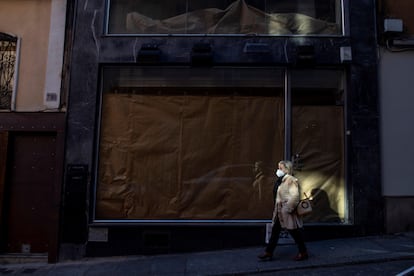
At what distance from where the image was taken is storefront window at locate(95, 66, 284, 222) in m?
8.83

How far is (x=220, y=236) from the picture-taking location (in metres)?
8.55

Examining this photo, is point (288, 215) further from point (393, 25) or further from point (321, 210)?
point (393, 25)

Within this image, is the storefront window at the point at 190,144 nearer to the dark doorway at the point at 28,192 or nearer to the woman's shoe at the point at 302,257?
the dark doorway at the point at 28,192

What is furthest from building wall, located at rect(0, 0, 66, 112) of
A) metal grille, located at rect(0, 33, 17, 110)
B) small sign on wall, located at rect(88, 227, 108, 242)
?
small sign on wall, located at rect(88, 227, 108, 242)

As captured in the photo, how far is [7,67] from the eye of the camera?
9.25 meters

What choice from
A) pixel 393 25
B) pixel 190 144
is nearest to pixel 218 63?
pixel 190 144

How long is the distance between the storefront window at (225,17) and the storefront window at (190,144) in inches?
32.6

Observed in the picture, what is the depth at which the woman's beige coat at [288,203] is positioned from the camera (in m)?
7.29

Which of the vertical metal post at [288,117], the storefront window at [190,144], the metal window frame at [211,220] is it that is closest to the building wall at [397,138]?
the metal window frame at [211,220]

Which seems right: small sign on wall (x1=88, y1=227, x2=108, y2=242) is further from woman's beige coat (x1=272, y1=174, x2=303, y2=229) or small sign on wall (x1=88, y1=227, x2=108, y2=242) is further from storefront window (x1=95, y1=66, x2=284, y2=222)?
woman's beige coat (x1=272, y1=174, x2=303, y2=229)

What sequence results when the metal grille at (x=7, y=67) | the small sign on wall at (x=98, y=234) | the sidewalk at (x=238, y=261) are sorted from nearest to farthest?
1. the sidewalk at (x=238, y=261)
2. the small sign on wall at (x=98, y=234)
3. the metal grille at (x=7, y=67)

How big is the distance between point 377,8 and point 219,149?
13.3 feet

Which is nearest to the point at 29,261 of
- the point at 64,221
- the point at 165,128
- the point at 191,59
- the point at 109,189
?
the point at 64,221

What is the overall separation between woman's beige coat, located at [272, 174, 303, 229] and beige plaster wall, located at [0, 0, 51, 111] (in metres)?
4.75
